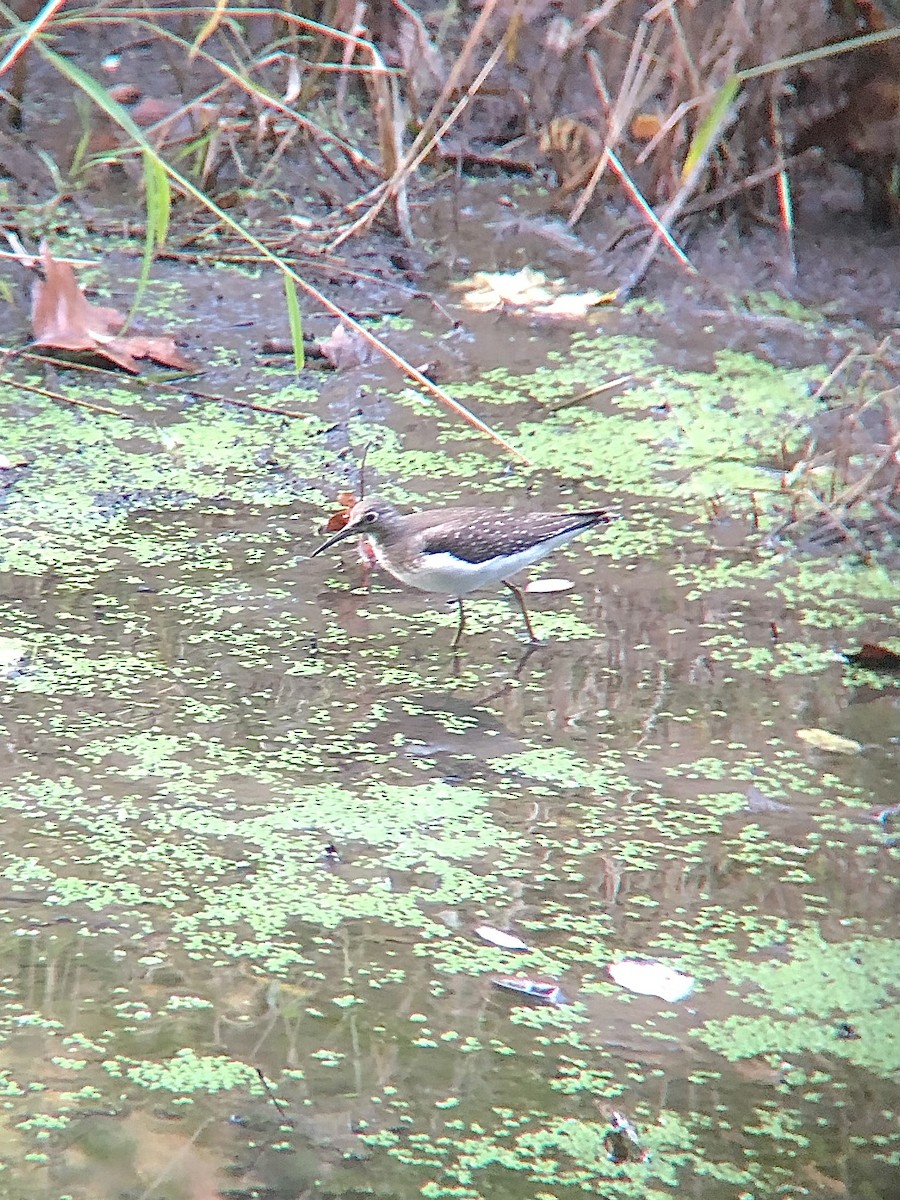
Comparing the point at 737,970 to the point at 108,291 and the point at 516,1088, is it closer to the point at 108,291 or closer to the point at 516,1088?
the point at 516,1088

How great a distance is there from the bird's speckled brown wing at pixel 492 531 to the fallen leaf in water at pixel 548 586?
26 centimetres

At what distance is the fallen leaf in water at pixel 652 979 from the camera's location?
3459 mm

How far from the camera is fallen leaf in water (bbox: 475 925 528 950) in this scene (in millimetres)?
3574

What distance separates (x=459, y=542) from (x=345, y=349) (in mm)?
2060

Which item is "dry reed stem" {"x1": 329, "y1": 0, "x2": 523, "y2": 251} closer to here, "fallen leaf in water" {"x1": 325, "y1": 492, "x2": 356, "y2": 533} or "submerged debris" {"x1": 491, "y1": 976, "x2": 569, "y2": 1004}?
"fallen leaf in water" {"x1": 325, "y1": 492, "x2": 356, "y2": 533}

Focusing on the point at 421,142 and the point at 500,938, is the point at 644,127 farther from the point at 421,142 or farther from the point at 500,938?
the point at 500,938

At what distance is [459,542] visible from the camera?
494 cm

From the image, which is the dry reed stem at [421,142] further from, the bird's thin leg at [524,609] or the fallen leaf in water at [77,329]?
the bird's thin leg at [524,609]

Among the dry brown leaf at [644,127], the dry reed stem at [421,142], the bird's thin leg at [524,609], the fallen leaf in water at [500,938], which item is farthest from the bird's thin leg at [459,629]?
the dry brown leaf at [644,127]

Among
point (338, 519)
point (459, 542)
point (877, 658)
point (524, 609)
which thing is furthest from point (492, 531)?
point (877, 658)

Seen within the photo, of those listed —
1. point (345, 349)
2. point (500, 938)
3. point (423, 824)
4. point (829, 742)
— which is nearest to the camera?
point (500, 938)

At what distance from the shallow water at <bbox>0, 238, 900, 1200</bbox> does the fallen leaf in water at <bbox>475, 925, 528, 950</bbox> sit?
3cm

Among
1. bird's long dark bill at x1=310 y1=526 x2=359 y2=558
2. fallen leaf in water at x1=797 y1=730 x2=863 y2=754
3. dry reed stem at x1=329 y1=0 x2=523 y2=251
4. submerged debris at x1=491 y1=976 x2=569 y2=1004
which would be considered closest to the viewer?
submerged debris at x1=491 y1=976 x2=569 y2=1004

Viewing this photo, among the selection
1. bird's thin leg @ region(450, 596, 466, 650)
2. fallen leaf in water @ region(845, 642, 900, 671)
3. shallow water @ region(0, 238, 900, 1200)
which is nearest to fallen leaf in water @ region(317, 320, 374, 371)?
shallow water @ region(0, 238, 900, 1200)
